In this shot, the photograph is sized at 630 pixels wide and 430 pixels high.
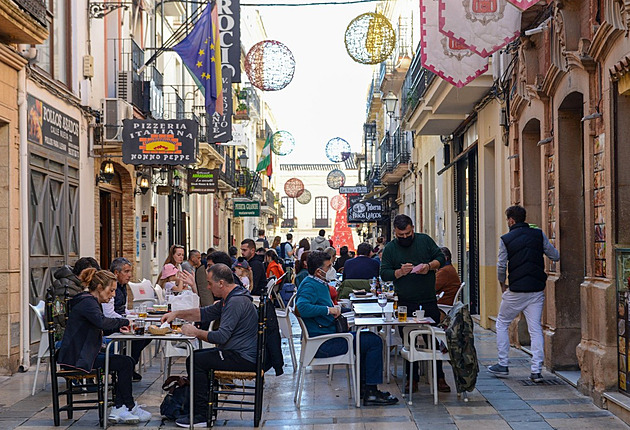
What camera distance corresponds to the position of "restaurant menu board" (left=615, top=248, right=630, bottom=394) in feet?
26.2

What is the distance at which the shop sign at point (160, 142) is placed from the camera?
16031mm

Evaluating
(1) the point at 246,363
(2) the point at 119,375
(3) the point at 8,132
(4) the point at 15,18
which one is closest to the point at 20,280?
(3) the point at 8,132

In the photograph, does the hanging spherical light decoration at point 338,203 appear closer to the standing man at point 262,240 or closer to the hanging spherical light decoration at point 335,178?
the hanging spherical light decoration at point 335,178

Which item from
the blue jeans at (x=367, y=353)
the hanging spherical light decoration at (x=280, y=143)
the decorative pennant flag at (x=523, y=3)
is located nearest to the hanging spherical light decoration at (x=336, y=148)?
the hanging spherical light decoration at (x=280, y=143)

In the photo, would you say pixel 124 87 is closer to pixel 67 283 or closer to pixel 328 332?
pixel 67 283

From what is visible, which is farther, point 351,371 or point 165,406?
point 351,371

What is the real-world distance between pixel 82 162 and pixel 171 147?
1.68 meters

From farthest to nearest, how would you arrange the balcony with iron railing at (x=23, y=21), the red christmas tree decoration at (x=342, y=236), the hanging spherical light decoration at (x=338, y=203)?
the hanging spherical light decoration at (x=338, y=203) < the red christmas tree decoration at (x=342, y=236) < the balcony with iron railing at (x=23, y=21)

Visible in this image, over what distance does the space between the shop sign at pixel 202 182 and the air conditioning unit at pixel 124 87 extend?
7.50m

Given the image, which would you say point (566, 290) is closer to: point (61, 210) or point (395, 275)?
point (395, 275)

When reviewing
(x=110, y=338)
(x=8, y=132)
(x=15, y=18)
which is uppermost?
(x=15, y=18)

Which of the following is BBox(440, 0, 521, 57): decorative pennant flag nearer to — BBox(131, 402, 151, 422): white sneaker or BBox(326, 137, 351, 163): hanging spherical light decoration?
BBox(131, 402, 151, 422): white sneaker

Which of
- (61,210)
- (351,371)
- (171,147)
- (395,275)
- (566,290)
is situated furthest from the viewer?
(171,147)

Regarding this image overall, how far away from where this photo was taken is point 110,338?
26.6ft
